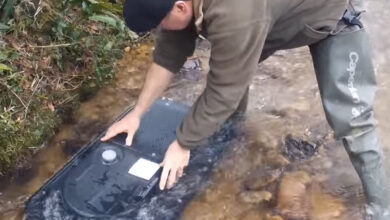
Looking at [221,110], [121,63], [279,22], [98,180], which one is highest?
[279,22]

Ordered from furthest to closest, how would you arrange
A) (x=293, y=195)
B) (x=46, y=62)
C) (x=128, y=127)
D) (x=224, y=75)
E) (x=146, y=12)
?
(x=46, y=62) → (x=293, y=195) → (x=128, y=127) → (x=224, y=75) → (x=146, y=12)

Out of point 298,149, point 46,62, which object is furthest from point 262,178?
point 46,62

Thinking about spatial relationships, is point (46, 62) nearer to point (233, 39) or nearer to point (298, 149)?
point (298, 149)

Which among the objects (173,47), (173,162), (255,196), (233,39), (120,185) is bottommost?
(255,196)

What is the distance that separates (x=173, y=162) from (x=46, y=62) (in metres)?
1.22

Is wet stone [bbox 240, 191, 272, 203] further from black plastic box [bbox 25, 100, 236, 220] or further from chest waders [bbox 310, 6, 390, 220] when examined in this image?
chest waders [bbox 310, 6, 390, 220]

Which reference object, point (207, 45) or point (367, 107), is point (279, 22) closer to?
point (367, 107)

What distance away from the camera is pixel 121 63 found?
4.00 metres

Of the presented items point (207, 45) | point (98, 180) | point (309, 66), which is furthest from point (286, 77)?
point (98, 180)

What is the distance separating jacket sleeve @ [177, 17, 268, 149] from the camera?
2.21m

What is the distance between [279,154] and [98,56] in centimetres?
126

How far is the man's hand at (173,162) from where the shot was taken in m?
2.68

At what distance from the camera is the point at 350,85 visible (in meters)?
2.70

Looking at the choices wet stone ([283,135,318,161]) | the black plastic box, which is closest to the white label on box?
the black plastic box
